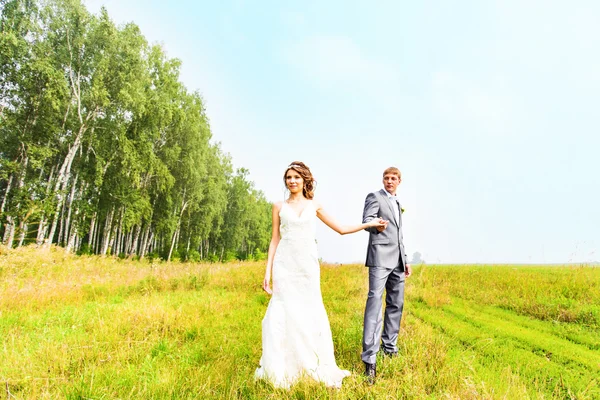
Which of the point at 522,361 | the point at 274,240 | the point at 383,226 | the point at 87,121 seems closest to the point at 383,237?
the point at 383,226

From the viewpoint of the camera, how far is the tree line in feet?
64.3

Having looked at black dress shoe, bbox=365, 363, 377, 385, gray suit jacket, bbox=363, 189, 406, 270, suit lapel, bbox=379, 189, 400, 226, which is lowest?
black dress shoe, bbox=365, 363, 377, 385

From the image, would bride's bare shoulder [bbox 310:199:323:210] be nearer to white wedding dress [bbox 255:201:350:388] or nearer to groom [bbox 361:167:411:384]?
white wedding dress [bbox 255:201:350:388]

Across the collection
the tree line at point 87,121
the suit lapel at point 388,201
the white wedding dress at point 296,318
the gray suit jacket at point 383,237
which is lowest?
the white wedding dress at point 296,318

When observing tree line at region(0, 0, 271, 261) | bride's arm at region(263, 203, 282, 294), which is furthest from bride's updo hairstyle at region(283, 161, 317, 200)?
tree line at region(0, 0, 271, 261)

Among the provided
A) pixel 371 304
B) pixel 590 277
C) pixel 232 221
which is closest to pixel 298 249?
pixel 371 304

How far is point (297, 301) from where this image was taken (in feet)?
12.9

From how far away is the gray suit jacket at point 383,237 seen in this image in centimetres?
461

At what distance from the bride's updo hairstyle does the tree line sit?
16582 mm

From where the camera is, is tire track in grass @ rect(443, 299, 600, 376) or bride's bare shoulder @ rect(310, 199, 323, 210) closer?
bride's bare shoulder @ rect(310, 199, 323, 210)

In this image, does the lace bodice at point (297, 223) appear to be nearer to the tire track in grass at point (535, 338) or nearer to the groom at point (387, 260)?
the groom at point (387, 260)

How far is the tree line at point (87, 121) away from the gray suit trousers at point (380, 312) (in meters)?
17.2

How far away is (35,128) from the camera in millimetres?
22594

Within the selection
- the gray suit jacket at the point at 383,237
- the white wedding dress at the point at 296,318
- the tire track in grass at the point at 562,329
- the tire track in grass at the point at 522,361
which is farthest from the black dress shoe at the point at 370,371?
the tire track in grass at the point at 562,329
